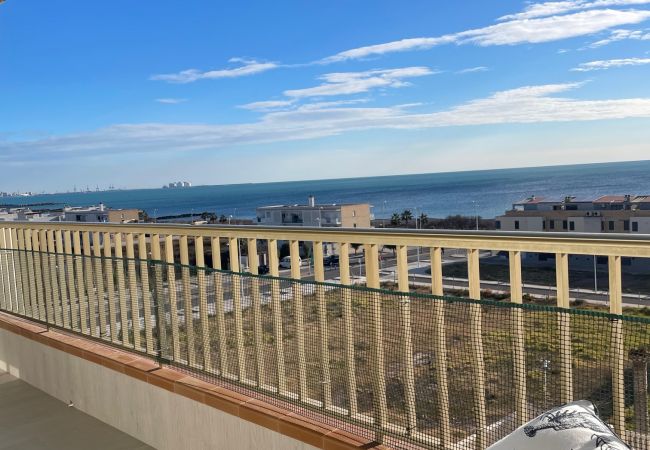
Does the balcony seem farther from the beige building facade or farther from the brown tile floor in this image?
the beige building facade

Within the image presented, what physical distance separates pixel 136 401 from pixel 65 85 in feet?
49.5

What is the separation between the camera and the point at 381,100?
95438 millimetres

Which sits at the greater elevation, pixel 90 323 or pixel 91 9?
pixel 91 9

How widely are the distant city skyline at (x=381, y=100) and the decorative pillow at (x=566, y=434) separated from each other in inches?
1247

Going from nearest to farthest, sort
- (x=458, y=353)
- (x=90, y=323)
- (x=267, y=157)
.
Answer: (x=458, y=353) → (x=90, y=323) → (x=267, y=157)

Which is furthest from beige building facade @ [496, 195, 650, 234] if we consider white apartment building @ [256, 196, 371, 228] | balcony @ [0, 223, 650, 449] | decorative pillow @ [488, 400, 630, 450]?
decorative pillow @ [488, 400, 630, 450]

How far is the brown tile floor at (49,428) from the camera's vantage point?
145 inches

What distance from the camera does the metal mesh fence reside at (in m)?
1.81

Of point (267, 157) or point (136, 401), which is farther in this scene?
point (267, 157)

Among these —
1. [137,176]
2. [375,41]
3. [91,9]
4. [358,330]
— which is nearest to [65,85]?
[91,9]

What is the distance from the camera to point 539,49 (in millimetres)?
91938

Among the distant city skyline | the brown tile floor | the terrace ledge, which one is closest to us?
the terrace ledge

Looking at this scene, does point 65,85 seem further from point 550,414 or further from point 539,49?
point 539,49

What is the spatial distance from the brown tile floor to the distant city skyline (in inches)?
1137
